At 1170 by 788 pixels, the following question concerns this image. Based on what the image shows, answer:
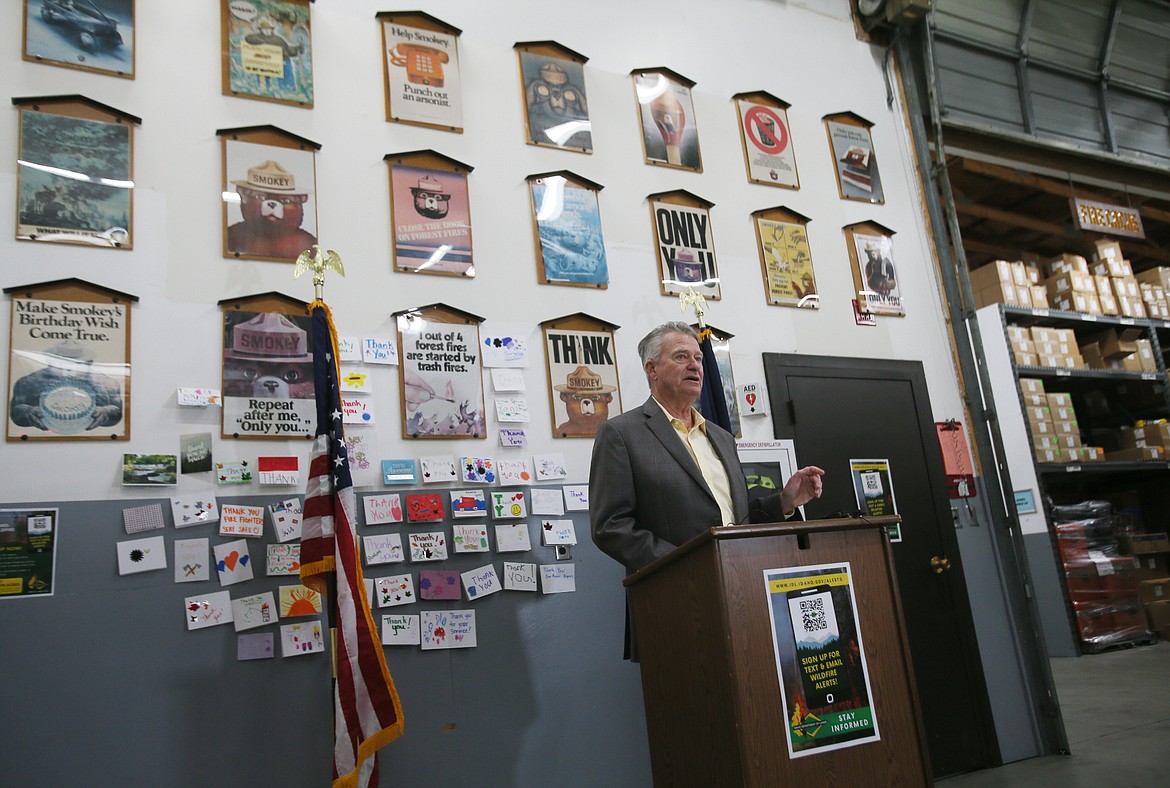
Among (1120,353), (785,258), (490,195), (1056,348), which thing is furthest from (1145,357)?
(490,195)

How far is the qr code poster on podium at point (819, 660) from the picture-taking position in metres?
1.86

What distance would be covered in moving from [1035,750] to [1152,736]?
526 mm

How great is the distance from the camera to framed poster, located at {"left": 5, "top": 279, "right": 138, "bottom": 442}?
2.74 metres

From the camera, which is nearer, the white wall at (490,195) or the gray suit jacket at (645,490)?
the gray suit jacket at (645,490)

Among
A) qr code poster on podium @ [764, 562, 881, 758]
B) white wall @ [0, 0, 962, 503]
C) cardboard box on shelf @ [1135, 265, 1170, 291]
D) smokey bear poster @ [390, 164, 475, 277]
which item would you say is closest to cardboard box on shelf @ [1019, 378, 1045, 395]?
white wall @ [0, 0, 962, 503]

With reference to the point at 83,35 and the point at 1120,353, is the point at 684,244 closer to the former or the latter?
the point at 83,35

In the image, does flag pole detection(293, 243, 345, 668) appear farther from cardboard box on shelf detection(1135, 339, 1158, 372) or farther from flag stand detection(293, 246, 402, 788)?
cardboard box on shelf detection(1135, 339, 1158, 372)

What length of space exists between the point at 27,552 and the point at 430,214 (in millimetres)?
1947

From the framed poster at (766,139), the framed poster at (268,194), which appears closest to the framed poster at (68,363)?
the framed poster at (268,194)

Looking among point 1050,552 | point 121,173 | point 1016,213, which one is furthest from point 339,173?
point 1016,213

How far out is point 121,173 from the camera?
308 centimetres

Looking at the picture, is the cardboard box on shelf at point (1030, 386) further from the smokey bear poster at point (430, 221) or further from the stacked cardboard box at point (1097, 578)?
the smokey bear poster at point (430, 221)

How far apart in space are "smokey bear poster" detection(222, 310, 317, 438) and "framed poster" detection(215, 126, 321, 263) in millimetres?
286

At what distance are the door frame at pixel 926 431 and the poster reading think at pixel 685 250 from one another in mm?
504
